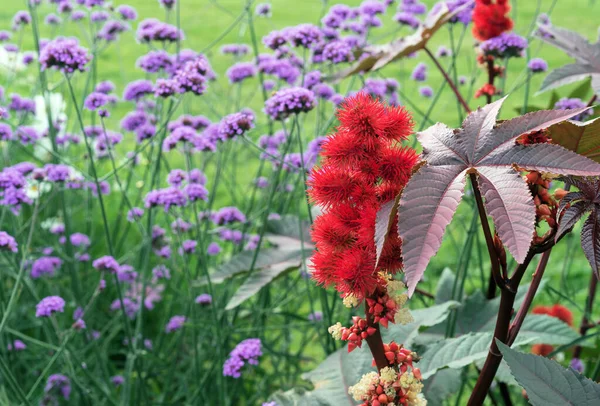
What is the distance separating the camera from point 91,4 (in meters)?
1.98

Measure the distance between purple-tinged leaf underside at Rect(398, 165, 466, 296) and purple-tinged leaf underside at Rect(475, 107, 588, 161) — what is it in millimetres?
58

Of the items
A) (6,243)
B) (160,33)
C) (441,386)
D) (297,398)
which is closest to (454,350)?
(441,386)

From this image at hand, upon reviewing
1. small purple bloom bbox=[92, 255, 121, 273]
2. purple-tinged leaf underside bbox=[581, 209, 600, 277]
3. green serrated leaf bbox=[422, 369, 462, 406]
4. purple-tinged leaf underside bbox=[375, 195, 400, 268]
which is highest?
purple-tinged leaf underside bbox=[375, 195, 400, 268]

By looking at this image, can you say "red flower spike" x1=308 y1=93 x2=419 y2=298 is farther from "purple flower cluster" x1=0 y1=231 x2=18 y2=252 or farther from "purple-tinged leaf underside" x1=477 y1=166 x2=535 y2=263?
"purple flower cluster" x1=0 y1=231 x2=18 y2=252

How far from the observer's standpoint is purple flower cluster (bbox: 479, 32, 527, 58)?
158 centimetres

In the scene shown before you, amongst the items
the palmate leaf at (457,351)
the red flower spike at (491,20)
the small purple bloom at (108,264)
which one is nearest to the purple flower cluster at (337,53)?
the red flower spike at (491,20)

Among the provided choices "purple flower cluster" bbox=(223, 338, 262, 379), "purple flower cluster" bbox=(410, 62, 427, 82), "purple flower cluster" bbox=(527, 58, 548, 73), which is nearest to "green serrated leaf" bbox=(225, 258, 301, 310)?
"purple flower cluster" bbox=(223, 338, 262, 379)

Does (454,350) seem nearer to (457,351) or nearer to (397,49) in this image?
(457,351)

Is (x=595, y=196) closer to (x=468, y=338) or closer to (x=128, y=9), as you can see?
(x=468, y=338)

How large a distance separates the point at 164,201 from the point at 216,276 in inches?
7.7

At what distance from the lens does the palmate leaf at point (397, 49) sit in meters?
1.51

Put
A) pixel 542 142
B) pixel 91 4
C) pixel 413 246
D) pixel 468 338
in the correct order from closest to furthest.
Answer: pixel 413 246
pixel 542 142
pixel 468 338
pixel 91 4

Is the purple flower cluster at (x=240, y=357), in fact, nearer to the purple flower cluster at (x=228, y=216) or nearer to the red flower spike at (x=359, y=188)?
the purple flower cluster at (x=228, y=216)

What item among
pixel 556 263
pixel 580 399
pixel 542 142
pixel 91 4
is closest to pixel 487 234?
pixel 542 142
